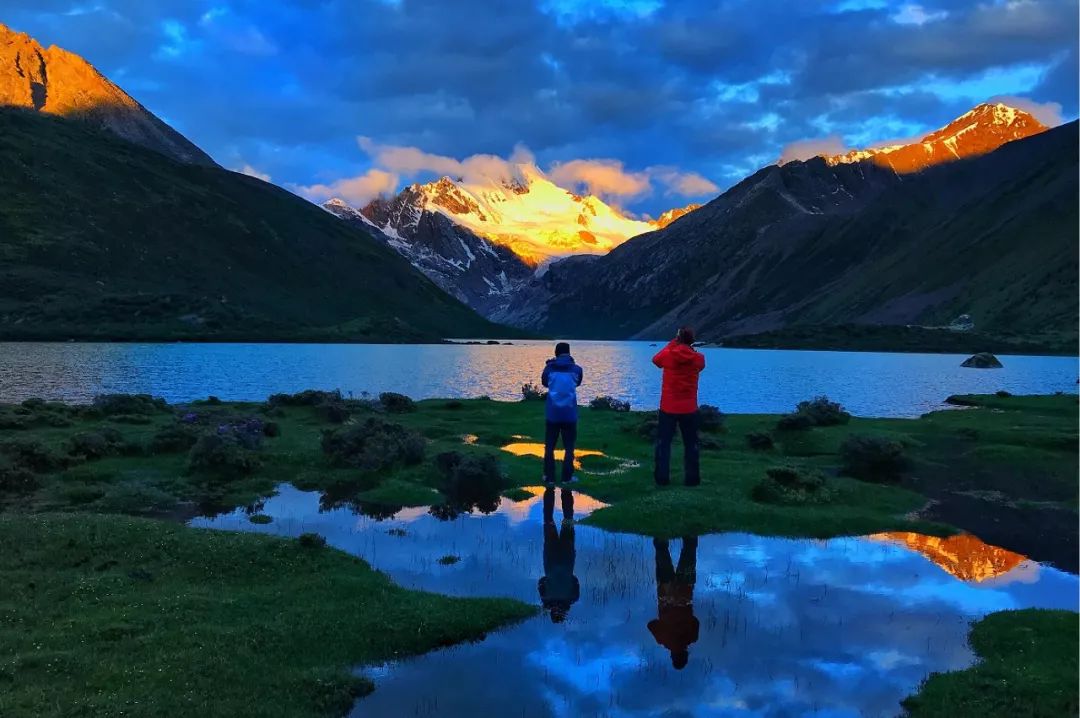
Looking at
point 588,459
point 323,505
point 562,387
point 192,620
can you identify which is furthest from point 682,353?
point 192,620

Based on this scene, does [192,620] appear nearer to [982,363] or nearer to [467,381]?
[467,381]

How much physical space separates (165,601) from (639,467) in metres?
19.2

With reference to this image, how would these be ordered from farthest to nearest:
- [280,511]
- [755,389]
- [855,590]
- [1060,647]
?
1. [755,389]
2. [280,511]
3. [855,590]
4. [1060,647]

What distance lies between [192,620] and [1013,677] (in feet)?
43.5

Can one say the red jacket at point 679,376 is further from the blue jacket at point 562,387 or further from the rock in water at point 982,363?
the rock in water at point 982,363

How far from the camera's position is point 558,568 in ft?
54.7

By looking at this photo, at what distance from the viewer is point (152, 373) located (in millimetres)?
85625

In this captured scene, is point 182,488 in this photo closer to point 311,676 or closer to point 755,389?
point 311,676

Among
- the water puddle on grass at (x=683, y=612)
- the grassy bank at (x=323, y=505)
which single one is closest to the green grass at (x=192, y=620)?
the grassy bank at (x=323, y=505)

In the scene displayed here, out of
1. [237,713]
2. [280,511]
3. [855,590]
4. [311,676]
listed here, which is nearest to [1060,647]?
[855,590]

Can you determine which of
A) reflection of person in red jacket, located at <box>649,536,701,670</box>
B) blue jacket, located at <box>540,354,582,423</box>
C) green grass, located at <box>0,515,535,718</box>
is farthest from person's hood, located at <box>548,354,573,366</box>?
green grass, located at <box>0,515,535,718</box>

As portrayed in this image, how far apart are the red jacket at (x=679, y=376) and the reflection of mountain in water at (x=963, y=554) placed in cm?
671

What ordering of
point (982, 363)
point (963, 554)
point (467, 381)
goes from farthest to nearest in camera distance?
point (982, 363) → point (467, 381) → point (963, 554)

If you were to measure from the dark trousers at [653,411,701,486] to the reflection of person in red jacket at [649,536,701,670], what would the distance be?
5717 mm
